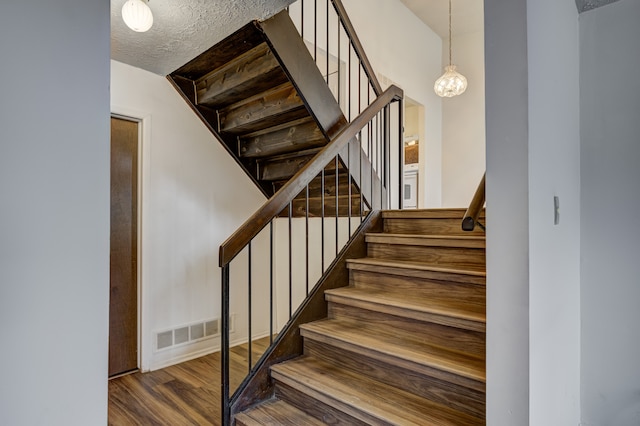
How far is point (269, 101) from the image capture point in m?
2.55

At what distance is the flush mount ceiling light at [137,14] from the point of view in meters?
1.58

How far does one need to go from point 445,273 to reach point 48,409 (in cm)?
189

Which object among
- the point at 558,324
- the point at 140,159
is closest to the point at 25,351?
the point at 558,324

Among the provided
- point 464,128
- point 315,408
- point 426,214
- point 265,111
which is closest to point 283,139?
point 265,111

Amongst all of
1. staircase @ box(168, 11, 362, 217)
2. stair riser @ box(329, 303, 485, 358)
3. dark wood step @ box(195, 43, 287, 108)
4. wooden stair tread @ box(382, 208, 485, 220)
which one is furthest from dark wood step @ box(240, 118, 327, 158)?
stair riser @ box(329, 303, 485, 358)

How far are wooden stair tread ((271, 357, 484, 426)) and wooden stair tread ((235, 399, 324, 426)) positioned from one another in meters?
0.11

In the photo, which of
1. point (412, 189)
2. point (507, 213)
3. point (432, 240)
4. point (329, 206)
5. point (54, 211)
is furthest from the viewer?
point (412, 189)

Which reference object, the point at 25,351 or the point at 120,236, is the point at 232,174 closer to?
the point at 120,236

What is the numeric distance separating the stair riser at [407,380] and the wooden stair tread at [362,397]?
0.03m

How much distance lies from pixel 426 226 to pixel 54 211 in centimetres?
242

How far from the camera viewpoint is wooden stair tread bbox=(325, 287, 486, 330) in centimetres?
176

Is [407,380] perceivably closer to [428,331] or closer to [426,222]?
[428,331]

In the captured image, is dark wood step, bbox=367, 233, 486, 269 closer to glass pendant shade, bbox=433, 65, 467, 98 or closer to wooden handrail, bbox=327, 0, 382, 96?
wooden handrail, bbox=327, 0, 382, 96

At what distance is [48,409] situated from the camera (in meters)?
0.44
